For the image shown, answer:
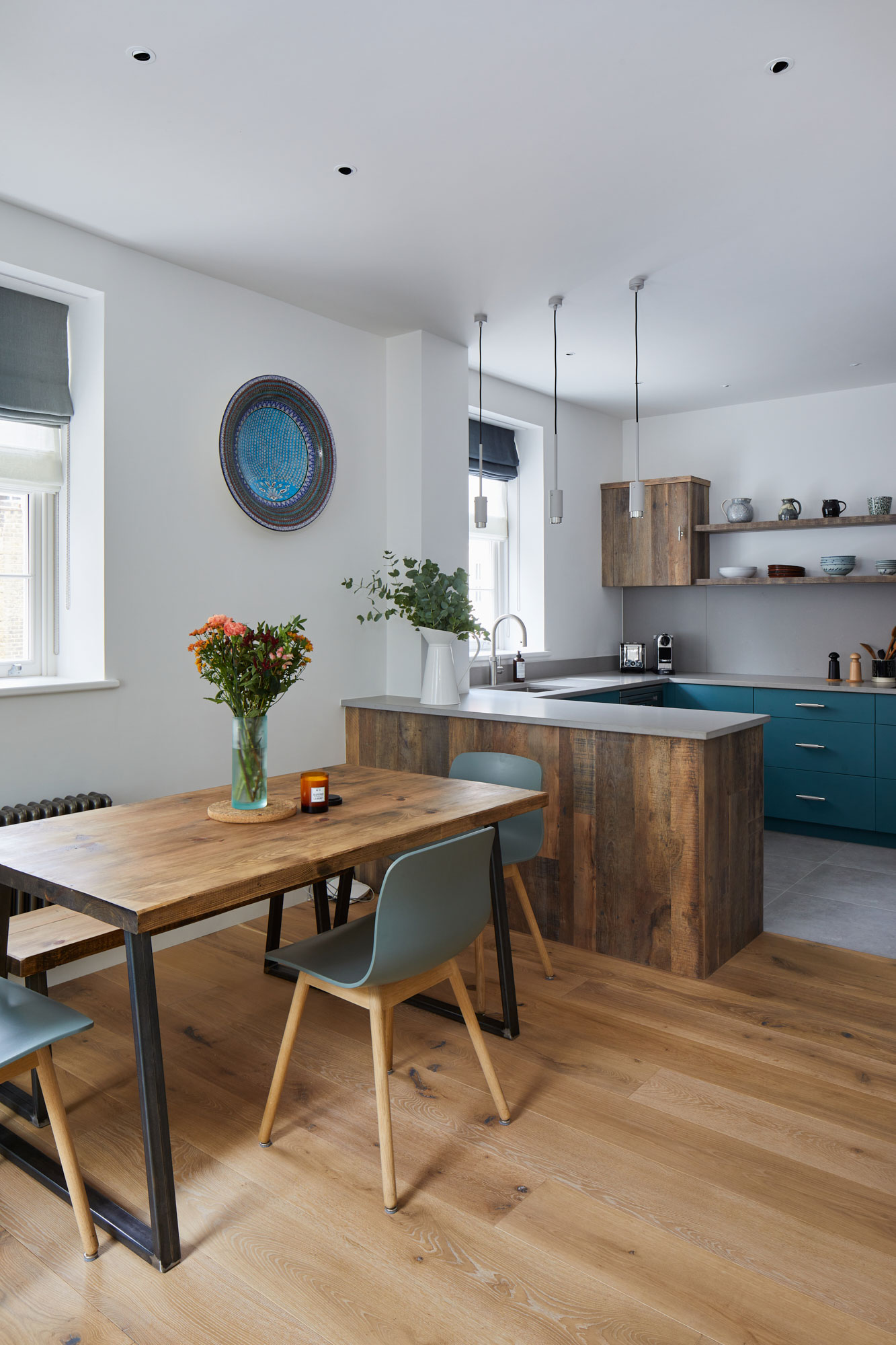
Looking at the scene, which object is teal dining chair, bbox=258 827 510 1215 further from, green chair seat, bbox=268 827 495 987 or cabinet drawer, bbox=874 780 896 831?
cabinet drawer, bbox=874 780 896 831

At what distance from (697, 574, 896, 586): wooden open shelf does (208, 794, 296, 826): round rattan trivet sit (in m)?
3.72

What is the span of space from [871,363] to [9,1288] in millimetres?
5121

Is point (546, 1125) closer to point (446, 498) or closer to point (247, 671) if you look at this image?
point (247, 671)

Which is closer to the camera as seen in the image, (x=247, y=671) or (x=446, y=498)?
(x=247, y=671)

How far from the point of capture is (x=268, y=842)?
81.5 inches

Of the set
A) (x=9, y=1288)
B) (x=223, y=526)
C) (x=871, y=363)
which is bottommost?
(x=9, y=1288)

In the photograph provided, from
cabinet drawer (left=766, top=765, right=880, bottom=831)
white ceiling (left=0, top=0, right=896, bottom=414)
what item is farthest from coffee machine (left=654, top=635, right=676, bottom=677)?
white ceiling (left=0, top=0, right=896, bottom=414)

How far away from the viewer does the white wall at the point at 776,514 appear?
5094 millimetres

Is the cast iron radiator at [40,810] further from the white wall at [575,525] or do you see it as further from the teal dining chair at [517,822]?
the white wall at [575,525]

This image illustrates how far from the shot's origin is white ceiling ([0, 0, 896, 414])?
1.97 m

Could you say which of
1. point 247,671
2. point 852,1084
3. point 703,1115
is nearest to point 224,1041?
point 247,671

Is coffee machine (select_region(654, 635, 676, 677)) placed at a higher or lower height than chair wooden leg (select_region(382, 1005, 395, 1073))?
higher

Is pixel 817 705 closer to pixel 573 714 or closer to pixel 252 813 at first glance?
pixel 573 714

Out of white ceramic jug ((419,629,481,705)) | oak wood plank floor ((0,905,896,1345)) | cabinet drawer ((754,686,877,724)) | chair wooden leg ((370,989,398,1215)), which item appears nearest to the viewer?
oak wood plank floor ((0,905,896,1345))
